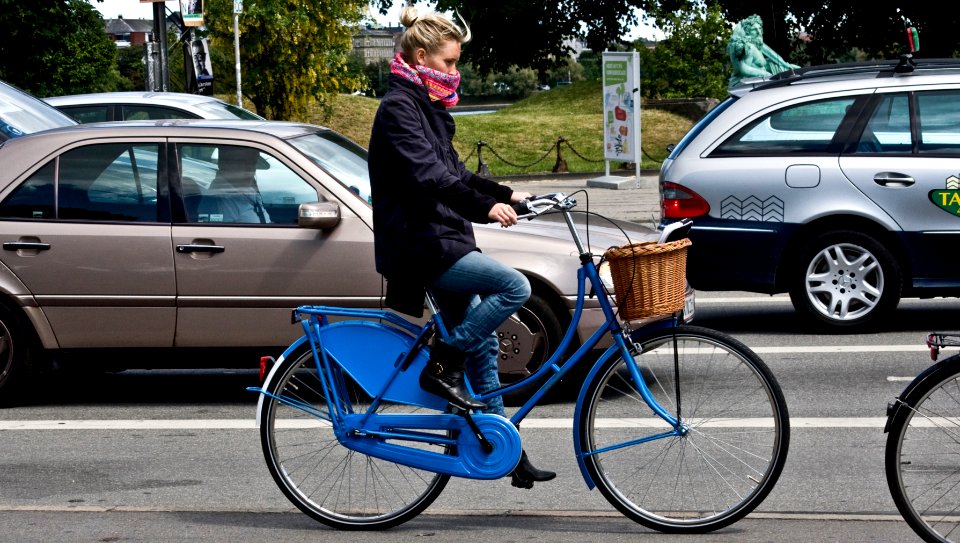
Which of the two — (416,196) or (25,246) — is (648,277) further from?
(25,246)

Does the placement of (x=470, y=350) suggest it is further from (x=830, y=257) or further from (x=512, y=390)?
(x=830, y=257)

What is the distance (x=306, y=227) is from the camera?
7.13m

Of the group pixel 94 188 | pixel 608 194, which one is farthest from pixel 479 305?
pixel 608 194

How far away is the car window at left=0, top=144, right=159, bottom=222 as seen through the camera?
23.9ft

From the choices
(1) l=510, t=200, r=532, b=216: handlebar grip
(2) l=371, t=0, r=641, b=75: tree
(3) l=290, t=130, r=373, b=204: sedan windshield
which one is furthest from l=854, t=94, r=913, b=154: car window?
(2) l=371, t=0, r=641, b=75: tree

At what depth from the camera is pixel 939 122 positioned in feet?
30.1

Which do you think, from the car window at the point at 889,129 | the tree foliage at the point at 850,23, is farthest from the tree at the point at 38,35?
the car window at the point at 889,129

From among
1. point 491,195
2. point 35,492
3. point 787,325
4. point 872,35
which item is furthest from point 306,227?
point 872,35

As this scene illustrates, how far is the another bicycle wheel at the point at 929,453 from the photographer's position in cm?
429

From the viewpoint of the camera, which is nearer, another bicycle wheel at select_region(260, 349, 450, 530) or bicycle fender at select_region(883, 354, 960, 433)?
bicycle fender at select_region(883, 354, 960, 433)

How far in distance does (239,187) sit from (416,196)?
9.37ft

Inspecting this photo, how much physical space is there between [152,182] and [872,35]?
126ft

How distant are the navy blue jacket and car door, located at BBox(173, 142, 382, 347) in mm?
2296

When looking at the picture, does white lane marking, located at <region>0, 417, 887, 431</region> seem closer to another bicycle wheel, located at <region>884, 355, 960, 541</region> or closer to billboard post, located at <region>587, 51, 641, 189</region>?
another bicycle wheel, located at <region>884, 355, 960, 541</region>
